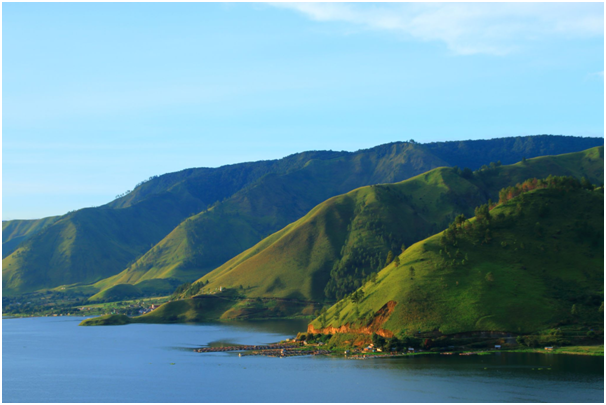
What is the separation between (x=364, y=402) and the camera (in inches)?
4343

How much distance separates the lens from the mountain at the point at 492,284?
16138 cm

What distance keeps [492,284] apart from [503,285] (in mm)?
2700

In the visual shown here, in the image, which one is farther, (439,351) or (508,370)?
(439,351)

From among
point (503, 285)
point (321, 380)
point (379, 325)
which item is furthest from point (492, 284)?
point (321, 380)

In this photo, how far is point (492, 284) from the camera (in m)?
172

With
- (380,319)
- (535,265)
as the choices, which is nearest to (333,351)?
(380,319)

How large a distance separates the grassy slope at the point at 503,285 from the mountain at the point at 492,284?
9.4 inches

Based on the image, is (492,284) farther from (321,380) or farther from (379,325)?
(321,380)

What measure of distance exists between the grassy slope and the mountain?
24 centimetres

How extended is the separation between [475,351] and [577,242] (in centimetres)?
5657

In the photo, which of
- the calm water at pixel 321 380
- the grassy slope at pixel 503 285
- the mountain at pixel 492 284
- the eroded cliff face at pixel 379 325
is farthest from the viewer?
the eroded cliff face at pixel 379 325

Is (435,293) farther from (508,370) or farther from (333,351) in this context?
(508,370)

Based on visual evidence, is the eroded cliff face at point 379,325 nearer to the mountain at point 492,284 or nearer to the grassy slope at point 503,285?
the mountain at point 492,284

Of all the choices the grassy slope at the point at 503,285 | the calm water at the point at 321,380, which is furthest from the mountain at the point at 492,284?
the calm water at the point at 321,380
